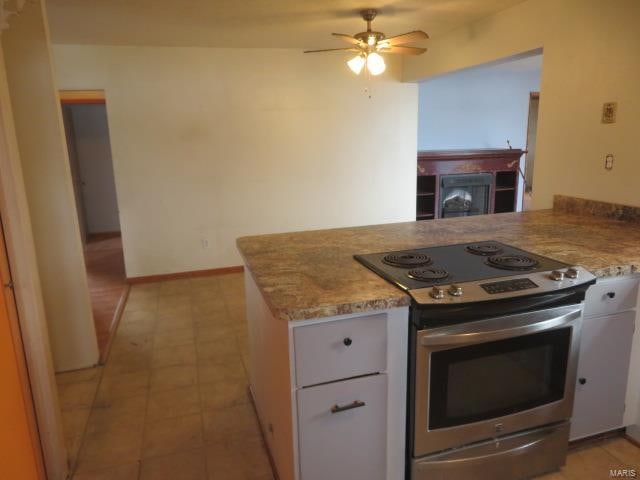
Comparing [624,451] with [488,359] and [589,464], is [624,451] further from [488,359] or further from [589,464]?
[488,359]

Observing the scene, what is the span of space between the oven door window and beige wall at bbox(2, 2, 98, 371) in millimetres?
2255

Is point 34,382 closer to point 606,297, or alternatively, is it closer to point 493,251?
point 493,251

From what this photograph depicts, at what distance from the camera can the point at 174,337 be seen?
3.30 metres

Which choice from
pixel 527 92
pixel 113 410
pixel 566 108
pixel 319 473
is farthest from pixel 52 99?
pixel 527 92

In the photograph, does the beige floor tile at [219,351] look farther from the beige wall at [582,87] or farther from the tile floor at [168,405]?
the beige wall at [582,87]

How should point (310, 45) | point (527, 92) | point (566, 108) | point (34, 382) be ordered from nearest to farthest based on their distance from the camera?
point (34, 382) → point (566, 108) → point (310, 45) → point (527, 92)

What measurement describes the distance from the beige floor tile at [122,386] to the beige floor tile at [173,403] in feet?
0.41

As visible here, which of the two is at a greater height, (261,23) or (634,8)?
(261,23)

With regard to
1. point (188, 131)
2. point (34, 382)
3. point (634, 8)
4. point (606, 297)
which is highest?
point (634, 8)

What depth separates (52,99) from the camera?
247cm

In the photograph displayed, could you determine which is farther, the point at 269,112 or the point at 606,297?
the point at 269,112

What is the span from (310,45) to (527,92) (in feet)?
13.2

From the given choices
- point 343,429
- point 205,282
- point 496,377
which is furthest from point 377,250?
point 205,282

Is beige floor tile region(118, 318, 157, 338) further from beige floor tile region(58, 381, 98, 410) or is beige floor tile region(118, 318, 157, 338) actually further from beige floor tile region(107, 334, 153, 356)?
beige floor tile region(58, 381, 98, 410)
